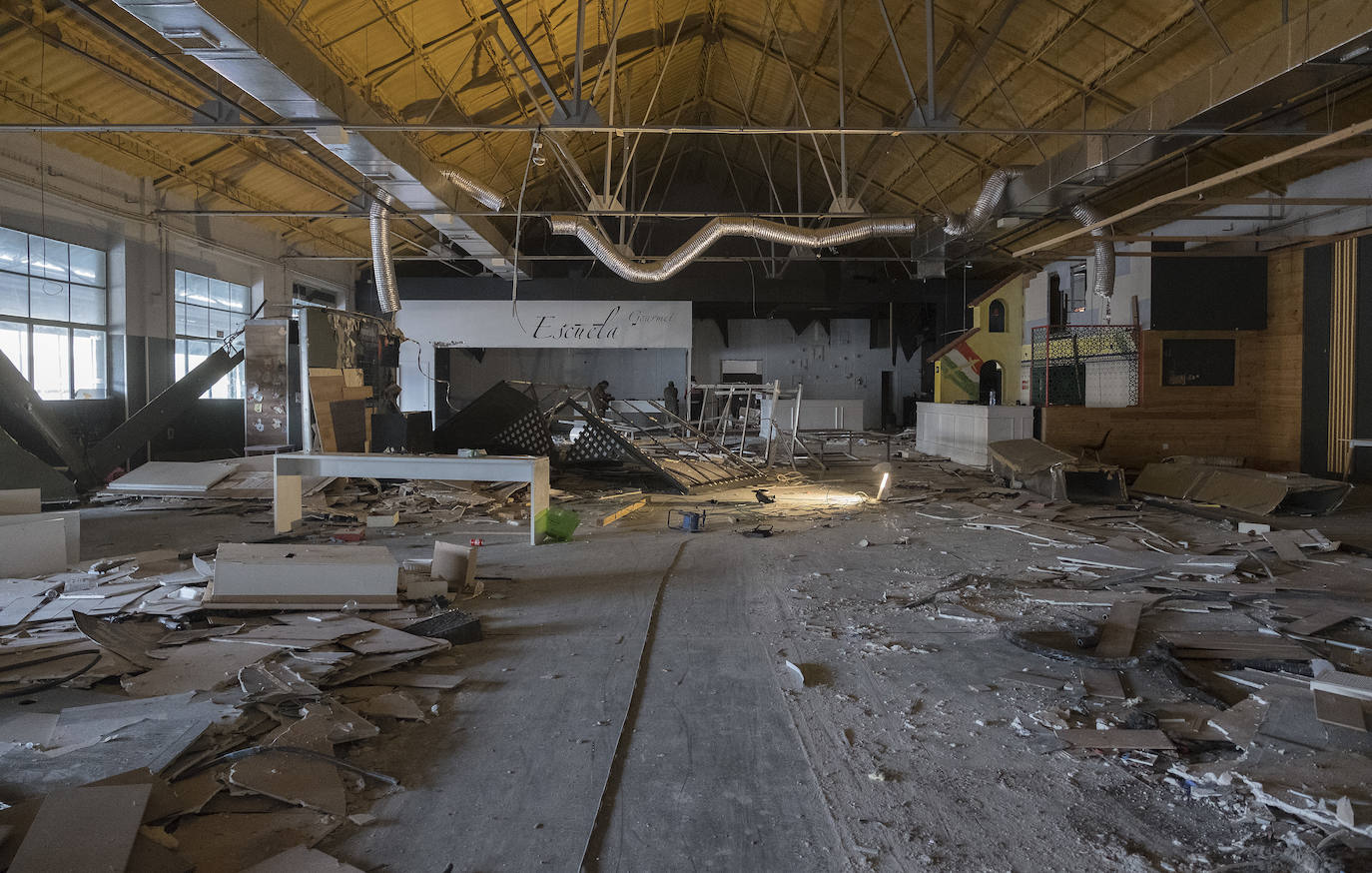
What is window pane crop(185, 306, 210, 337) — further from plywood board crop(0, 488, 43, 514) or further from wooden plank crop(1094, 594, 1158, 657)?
wooden plank crop(1094, 594, 1158, 657)

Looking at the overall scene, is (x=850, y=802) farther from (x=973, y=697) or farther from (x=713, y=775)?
(x=973, y=697)

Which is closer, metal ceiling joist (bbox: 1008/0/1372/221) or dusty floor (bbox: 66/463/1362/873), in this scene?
dusty floor (bbox: 66/463/1362/873)

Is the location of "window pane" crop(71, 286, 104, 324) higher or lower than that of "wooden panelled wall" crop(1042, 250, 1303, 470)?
higher

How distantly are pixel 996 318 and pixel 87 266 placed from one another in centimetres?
1604

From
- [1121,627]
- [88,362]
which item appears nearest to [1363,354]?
[1121,627]

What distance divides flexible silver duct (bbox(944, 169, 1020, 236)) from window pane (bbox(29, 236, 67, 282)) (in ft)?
44.4

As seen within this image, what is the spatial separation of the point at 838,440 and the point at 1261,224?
10553 mm

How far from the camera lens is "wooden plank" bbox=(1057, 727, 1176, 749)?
294cm

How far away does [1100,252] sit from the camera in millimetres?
11344

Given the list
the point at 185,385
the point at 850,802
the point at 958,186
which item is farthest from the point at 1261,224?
the point at 185,385

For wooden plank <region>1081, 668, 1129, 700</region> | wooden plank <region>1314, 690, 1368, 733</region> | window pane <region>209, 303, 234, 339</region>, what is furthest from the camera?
window pane <region>209, 303, 234, 339</region>

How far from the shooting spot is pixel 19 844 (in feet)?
6.84

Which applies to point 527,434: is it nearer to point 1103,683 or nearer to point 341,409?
point 341,409

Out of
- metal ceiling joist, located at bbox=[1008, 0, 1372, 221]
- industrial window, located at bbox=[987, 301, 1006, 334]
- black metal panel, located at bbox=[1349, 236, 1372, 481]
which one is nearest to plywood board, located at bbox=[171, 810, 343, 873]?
metal ceiling joist, located at bbox=[1008, 0, 1372, 221]
